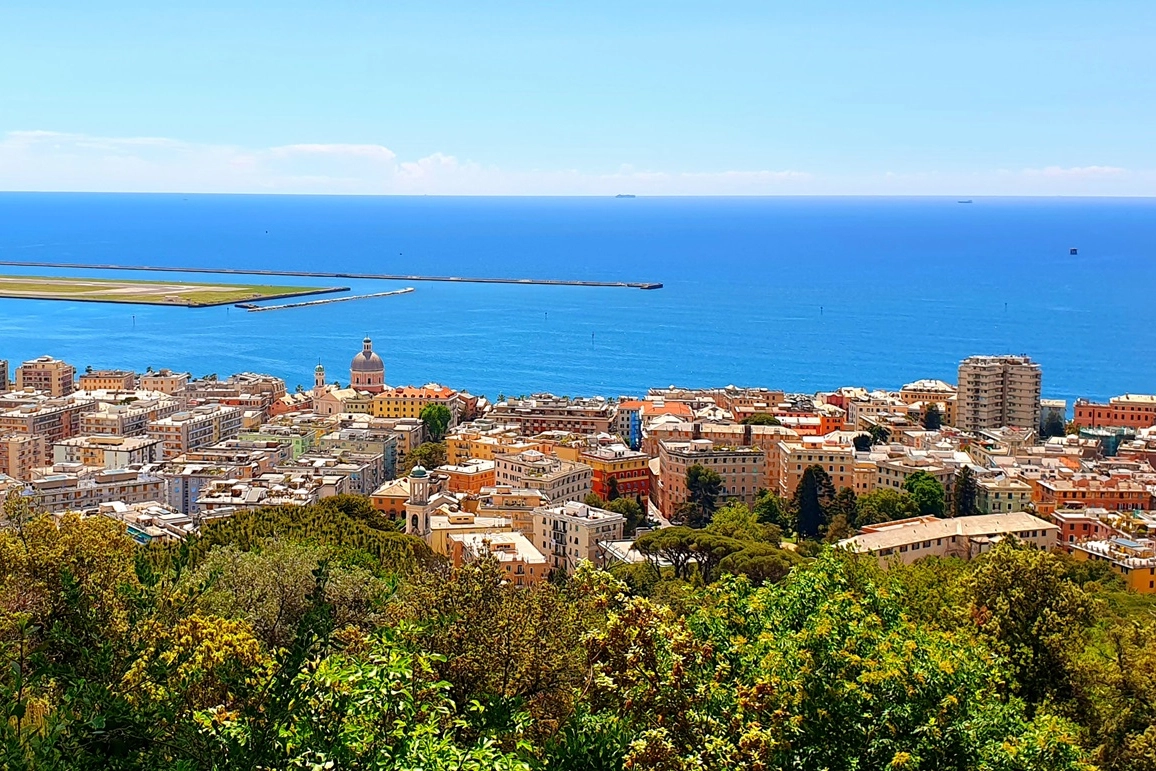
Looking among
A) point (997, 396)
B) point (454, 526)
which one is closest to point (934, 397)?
point (997, 396)

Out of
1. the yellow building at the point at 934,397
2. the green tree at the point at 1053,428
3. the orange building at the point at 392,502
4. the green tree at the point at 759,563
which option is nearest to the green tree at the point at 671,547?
the green tree at the point at 759,563

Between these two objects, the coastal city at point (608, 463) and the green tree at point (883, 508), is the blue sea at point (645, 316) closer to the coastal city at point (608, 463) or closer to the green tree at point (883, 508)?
the coastal city at point (608, 463)

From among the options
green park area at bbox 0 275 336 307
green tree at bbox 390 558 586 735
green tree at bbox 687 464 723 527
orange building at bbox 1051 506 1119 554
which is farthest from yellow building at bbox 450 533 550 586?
green park area at bbox 0 275 336 307

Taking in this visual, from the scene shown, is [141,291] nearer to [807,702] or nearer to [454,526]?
[454,526]

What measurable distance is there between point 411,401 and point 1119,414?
1671cm

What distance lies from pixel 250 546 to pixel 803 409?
18298 millimetres

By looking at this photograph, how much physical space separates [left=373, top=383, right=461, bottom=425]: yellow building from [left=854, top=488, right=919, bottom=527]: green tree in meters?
11.9

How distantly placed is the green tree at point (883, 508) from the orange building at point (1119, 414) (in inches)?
407

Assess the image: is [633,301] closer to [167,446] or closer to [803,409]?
[803,409]

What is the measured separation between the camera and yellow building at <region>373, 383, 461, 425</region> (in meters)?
31.1

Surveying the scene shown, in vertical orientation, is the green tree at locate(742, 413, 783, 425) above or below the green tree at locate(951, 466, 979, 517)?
above

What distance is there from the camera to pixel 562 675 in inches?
269

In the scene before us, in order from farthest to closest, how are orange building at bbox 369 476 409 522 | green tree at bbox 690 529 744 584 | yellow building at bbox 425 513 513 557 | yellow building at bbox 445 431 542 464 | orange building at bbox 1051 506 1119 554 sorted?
yellow building at bbox 445 431 542 464 < orange building at bbox 369 476 409 522 < orange building at bbox 1051 506 1119 554 < yellow building at bbox 425 513 513 557 < green tree at bbox 690 529 744 584

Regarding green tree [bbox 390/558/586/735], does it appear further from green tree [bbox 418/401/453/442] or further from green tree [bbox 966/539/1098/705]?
green tree [bbox 418/401/453/442]
